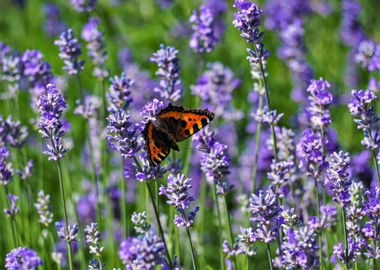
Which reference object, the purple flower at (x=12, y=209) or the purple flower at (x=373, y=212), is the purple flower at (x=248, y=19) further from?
the purple flower at (x=12, y=209)

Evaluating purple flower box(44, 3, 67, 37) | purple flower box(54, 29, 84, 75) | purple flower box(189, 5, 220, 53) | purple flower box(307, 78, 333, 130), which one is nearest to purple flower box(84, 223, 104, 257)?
purple flower box(307, 78, 333, 130)

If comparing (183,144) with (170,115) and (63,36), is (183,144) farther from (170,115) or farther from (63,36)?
(170,115)

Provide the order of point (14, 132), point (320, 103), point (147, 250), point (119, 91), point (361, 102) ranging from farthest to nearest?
point (14, 132) → point (119, 91) → point (320, 103) → point (361, 102) → point (147, 250)

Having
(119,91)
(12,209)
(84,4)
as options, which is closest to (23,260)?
(12,209)

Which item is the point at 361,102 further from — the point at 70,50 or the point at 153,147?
the point at 70,50

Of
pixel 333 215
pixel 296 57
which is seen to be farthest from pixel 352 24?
pixel 333 215

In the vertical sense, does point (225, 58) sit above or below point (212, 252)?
above
